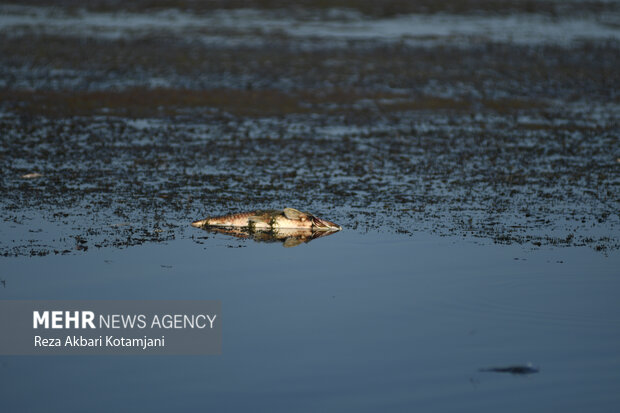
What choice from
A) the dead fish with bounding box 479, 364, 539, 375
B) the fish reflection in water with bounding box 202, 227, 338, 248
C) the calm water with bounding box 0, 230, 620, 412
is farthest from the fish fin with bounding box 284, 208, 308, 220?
the dead fish with bounding box 479, 364, 539, 375

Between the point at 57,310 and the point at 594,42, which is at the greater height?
the point at 594,42

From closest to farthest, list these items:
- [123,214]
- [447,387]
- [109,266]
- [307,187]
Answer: [447,387] < [109,266] < [123,214] < [307,187]

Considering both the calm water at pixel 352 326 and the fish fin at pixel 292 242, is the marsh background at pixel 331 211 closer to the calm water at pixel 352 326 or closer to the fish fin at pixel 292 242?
the calm water at pixel 352 326

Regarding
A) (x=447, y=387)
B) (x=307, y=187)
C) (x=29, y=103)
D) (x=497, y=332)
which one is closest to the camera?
(x=447, y=387)

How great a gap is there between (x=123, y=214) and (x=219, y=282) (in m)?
2.63

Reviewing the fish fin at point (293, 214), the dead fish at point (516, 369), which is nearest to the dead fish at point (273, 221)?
the fish fin at point (293, 214)

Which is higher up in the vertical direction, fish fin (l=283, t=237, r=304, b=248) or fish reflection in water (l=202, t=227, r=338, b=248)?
fish reflection in water (l=202, t=227, r=338, b=248)

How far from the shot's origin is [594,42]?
26.6m

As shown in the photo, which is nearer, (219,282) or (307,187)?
(219,282)

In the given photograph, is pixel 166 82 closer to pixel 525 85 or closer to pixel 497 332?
pixel 525 85

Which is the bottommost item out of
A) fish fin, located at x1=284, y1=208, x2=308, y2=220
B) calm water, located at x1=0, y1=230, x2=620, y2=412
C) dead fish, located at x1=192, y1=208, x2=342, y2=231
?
calm water, located at x1=0, y1=230, x2=620, y2=412

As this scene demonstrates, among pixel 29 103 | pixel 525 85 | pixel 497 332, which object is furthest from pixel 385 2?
pixel 497 332

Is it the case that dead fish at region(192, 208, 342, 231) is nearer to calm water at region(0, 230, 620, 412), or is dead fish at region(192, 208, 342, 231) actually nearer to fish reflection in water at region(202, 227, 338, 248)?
fish reflection in water at region(202, 227, 338, 248)

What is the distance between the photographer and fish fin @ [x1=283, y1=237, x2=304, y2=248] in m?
9.86
